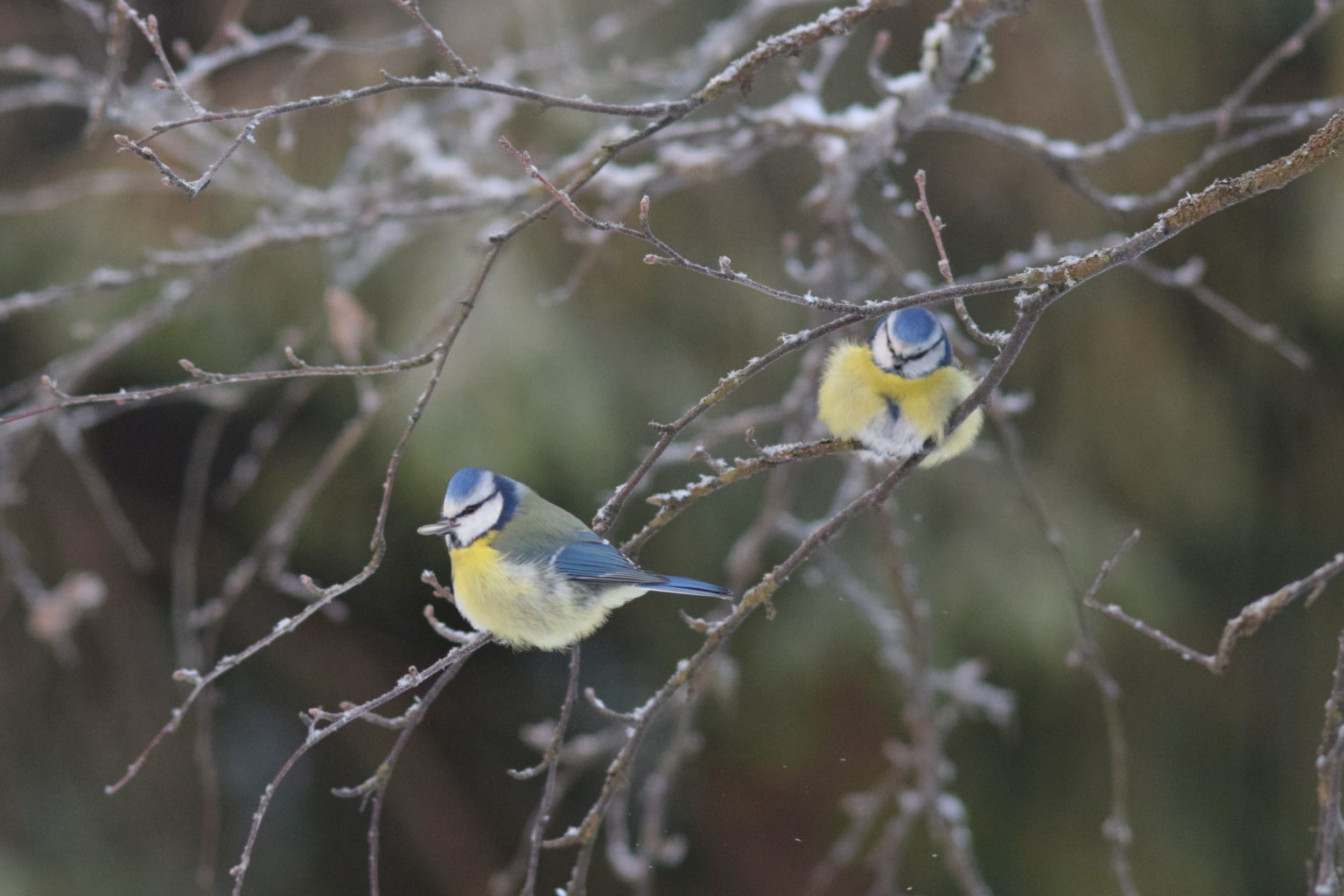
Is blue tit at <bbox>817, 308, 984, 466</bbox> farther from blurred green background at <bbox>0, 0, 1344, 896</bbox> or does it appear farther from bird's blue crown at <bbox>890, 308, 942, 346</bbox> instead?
blurred green background at <bbox>0, 0, 1344, 896</bbox>

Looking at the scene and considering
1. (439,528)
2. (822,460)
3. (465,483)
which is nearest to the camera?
(439,528)

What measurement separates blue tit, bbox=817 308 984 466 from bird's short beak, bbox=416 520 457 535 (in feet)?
1.82

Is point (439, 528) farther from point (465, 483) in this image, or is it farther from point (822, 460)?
point (822, 460)

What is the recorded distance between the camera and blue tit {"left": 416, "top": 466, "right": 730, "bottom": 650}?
57.2 inches

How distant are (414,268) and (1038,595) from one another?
5.68 feet

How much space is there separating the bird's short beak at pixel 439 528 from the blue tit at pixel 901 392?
556mm

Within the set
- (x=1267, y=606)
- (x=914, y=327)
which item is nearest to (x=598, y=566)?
(x=914, y=327)

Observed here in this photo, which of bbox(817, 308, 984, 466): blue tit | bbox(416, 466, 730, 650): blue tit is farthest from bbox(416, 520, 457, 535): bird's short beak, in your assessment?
bbox(817, 308, 984, 466): blue tit

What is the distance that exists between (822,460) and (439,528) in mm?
1589

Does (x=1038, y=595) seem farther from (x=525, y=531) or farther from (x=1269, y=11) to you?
(x=525, y=531)

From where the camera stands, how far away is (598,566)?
147cm

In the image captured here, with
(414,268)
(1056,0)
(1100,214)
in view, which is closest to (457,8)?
(414,268)

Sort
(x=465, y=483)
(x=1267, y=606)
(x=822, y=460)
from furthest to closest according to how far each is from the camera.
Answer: (x=822, y=460) < (x=465, y=483) < (x=1267, y=606)

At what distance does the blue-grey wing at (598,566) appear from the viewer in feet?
4.65
